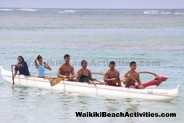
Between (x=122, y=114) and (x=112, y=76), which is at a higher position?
(x=112, y=76)

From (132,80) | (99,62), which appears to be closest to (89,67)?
(99,62)

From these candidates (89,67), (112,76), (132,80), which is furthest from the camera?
(89,67)

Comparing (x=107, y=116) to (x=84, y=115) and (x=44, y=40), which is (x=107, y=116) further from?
(x=44, y=40)

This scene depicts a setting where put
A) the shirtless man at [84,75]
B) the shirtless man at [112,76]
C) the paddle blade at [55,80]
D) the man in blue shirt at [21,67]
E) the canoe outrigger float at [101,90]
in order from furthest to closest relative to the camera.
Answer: the man in blue shirt at [21,67]
the paddle blade at [55,80]
the shirtless man at [84,75]
the shirtless man at [112,76]
the canoe outrigger float at [101,90]

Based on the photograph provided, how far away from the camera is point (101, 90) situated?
18.7m

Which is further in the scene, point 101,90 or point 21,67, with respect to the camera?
point 21,67

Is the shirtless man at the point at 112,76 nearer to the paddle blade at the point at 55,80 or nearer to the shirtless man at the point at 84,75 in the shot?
the shirtless man at the point at 84,75

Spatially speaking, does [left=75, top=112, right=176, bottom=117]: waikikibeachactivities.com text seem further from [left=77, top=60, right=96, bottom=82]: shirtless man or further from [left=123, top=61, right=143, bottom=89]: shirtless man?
[left=77, top=60, right=96, bottom=82]: shirtless man

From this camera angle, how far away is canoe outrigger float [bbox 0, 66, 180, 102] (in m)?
17.5

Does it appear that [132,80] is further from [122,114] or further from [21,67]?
[21,67]

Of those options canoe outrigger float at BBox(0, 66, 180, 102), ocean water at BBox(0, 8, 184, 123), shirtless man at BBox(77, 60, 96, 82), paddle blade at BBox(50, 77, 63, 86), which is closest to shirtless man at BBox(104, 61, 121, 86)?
canoe outrigger float at BBox(0, 66, 180, 102)

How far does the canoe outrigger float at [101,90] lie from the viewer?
17.5m

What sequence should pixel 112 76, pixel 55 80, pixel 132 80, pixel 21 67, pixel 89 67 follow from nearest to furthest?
1. pixel 132 80
2. pixel 112 76
3. pixel 55 80
4. pixel 21 67
5. pixel 89 67

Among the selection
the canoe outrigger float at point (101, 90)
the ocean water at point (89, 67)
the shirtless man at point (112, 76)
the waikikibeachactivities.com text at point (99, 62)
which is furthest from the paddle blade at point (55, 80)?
the waikikibeachactivities.com text at point (99, 62)
